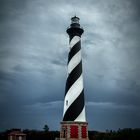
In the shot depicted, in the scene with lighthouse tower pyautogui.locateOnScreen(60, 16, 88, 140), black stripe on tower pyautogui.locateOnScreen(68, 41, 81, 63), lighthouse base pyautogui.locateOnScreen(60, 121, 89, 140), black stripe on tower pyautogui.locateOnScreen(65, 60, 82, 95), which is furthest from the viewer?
black stripe on tower pyautogui.locateOnScreen(68, 41, 81, 63)

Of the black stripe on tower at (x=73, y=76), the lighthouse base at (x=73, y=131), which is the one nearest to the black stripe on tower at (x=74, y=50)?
the black stripe on tower at (x=73, y=76)

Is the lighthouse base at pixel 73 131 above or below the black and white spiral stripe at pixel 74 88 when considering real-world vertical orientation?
below

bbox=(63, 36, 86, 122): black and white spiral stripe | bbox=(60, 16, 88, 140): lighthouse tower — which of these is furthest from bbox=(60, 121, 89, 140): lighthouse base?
bbox=(63, 36, 86, 122): black and white spiral stripe

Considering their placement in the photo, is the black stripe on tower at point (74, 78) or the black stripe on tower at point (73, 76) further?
the black stripe on tower at point (73, 76)

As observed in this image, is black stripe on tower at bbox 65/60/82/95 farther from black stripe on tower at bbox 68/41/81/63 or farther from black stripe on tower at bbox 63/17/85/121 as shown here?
black stripe on tower at bbox 68/41/81/63

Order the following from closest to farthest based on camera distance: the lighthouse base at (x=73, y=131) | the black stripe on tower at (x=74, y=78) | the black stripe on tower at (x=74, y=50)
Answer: the lighthouse base at (x=73, y=131), the black stripe on tower at (x=74, y=78), the black stripe on tower at (x=74, y=50)

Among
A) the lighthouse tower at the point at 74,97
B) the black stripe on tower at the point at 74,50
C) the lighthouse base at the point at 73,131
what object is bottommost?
the lighthouse base at the point at 73,131

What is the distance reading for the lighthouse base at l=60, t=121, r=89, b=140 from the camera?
24.5 m

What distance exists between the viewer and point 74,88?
2564 centimetres

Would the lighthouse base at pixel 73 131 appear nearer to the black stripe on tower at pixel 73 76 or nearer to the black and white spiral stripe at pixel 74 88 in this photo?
the black and white spiral stripe at pixel 74 88

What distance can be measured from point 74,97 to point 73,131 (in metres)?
3.04

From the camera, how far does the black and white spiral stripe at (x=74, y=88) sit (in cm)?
2519

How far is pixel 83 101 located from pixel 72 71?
298 centimetres

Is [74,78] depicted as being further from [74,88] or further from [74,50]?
[74,50]
